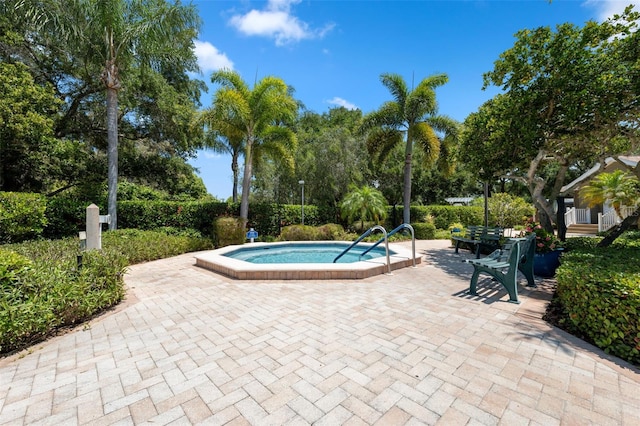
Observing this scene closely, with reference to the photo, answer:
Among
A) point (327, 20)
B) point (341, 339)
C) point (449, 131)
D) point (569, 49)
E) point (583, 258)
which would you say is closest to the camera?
point (341, 339)

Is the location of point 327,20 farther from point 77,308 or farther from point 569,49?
point 77,308

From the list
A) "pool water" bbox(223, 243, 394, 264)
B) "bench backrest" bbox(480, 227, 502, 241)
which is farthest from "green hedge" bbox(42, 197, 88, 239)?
"bench backrest" bbox(480, 227, 502, 241)

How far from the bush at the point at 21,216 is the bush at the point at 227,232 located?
5715mm

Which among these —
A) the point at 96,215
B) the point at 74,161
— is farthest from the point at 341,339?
the point at 74,161

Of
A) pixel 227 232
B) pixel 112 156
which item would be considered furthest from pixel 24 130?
pixel 227 232

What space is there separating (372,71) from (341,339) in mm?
15052

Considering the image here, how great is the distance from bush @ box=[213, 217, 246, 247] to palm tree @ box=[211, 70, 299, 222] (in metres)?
0.73

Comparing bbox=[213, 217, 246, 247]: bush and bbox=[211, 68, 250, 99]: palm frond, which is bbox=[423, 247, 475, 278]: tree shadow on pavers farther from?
bbox=[211, 68, 250, 99]: palm frond

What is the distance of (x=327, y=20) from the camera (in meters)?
9.30

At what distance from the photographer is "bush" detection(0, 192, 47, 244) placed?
28.5ft

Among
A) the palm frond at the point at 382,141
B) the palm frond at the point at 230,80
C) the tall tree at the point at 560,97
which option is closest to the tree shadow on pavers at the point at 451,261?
the tall tree at the point at 560,97

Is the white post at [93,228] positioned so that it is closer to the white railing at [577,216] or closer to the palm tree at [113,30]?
the palm tree at [113,30]

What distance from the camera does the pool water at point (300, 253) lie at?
10.3m

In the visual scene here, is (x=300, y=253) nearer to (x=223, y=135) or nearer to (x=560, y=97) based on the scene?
(x=223, y=135)
